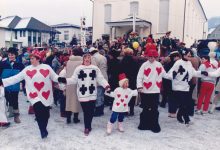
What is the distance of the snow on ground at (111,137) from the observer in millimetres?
5684

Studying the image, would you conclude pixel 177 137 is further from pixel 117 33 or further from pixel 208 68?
pixel 117 33

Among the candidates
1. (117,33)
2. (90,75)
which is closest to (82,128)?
(90,75)

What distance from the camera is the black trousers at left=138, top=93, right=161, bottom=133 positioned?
6629 mm

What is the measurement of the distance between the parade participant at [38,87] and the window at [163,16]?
75.1 feet

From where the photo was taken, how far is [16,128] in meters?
6.76

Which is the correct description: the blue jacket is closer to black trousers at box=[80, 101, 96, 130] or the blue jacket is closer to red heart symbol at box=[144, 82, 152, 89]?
black trousers at box=[80, 101, 96, 130]

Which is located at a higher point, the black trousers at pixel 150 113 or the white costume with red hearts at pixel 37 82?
the white costume with red hearts at pixel 37 82

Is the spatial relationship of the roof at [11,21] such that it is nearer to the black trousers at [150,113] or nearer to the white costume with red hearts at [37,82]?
the white costume with red hearts at [37,82]

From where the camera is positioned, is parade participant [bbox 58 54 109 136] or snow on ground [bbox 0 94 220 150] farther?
parade participant [bbox 58 54 109 136]

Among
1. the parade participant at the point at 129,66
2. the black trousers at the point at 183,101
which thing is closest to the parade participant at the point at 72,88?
the parade participant at the point at 129,66

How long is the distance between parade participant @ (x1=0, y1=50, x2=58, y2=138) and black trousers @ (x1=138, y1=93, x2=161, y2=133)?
2.38 meters

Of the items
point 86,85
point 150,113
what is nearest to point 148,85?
point 150,113

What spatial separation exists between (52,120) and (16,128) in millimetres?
1063

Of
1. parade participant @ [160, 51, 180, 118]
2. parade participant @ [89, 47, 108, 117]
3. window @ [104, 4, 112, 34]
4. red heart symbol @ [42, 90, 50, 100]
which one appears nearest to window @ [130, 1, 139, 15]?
window @ [104, 4, 112, 34]
